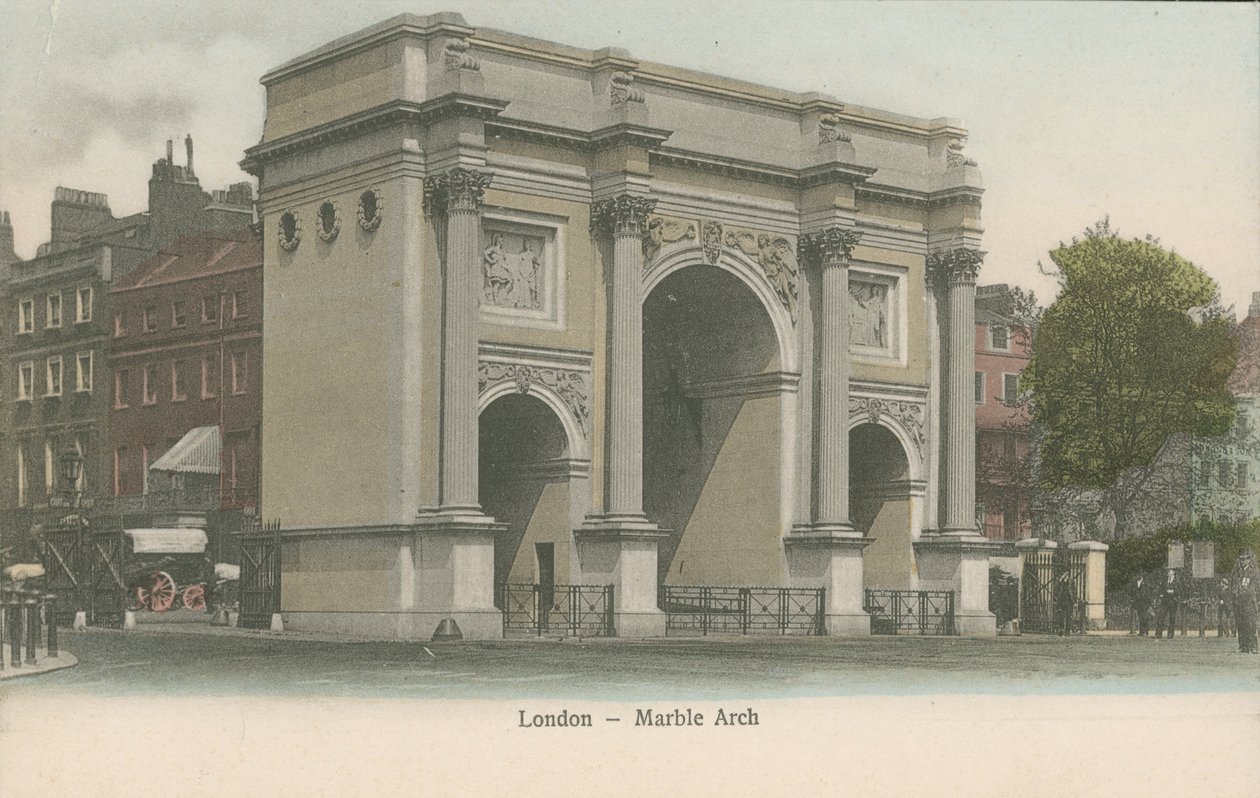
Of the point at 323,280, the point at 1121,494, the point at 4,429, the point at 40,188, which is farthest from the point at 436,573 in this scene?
the point at 1121,494

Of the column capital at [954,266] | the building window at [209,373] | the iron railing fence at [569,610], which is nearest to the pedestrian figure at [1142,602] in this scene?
the column capital at [954,266]

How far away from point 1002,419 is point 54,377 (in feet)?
113

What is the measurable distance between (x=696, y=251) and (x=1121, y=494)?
16489 mm

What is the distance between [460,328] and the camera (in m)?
39.2

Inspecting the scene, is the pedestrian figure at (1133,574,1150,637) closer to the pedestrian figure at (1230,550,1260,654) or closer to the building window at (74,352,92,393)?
the pedestrian figure at (1230,550,1260,654)

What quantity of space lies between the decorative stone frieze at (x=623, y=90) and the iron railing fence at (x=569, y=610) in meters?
10.2

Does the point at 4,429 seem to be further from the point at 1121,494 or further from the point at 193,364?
the point at 1121,494

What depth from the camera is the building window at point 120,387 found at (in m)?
39.9

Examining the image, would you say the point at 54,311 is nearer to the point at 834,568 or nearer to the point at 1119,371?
the point at 834,568

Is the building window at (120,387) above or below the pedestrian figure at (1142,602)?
above

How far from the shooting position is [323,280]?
4084 centimetres

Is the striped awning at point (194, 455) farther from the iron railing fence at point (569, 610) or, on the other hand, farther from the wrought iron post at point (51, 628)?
the wrought iron post at point (51, 628)

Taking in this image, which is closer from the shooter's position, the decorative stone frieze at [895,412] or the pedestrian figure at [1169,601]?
the pedestrian figure at [1169,601]

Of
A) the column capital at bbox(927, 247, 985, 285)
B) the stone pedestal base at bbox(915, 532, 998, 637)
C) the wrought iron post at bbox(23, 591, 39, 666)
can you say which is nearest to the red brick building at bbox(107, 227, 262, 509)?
the wrought iron post at bbox(23, 591, 39, 666)
